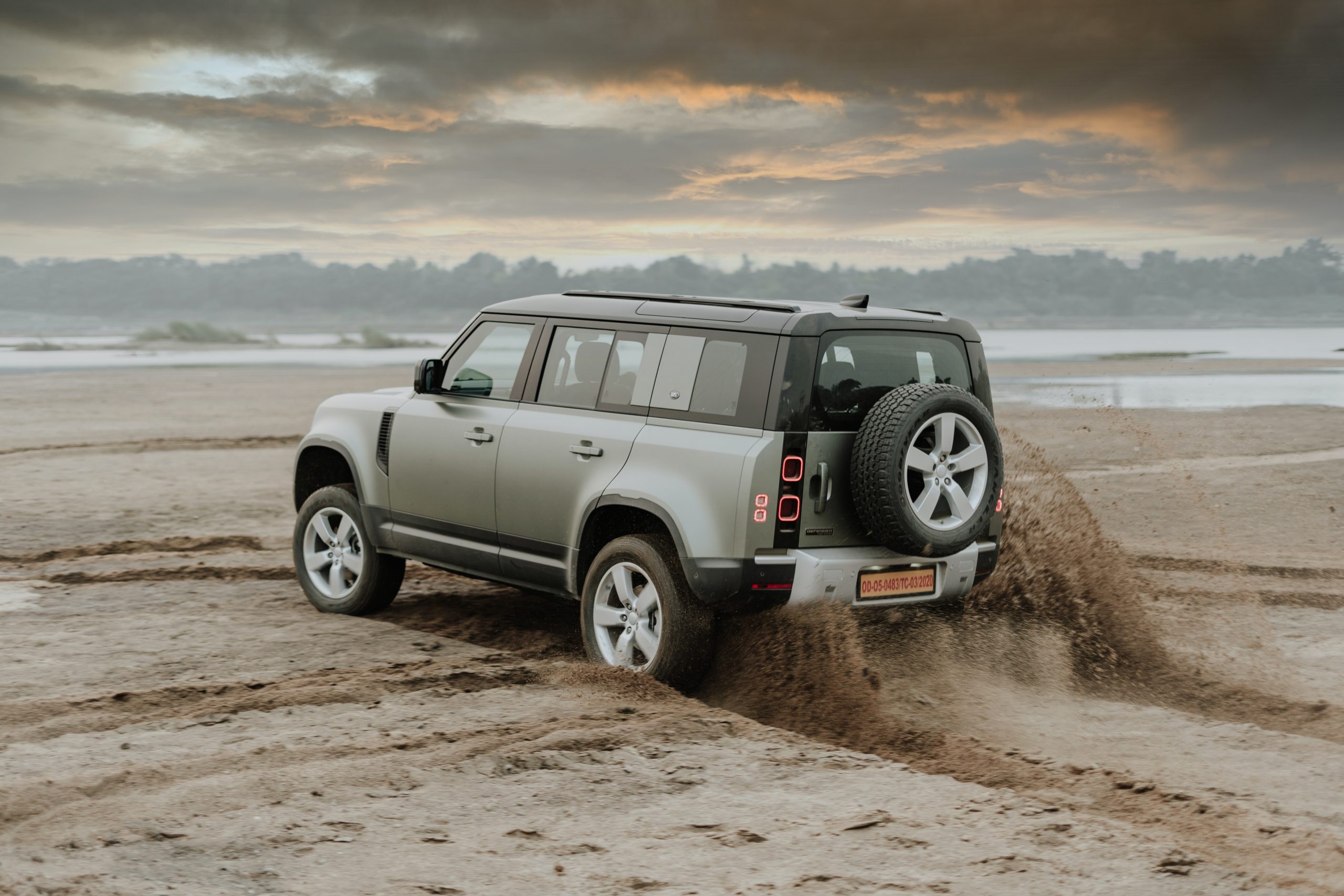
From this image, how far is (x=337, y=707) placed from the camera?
5.96 meters

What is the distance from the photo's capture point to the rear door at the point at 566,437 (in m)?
6.33

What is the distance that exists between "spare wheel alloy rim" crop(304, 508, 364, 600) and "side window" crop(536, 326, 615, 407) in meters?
1.94

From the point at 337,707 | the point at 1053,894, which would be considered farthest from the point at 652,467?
the point at 1053,894

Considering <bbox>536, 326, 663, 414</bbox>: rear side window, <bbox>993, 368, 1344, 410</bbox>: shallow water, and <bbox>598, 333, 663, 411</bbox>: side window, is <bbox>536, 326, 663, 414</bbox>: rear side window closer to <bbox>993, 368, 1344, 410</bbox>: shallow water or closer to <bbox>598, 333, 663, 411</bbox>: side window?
<bbox>598, 333, 663, 411</bbox>: side window

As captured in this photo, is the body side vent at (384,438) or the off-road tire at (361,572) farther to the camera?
the off-road tire at (361,572)

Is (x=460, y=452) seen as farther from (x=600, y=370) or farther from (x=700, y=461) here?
(x=700, y=461)

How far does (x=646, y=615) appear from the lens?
6.18 meters

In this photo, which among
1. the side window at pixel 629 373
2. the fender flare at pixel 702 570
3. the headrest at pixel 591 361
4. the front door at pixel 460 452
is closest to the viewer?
the fender flare at pixel 702 570

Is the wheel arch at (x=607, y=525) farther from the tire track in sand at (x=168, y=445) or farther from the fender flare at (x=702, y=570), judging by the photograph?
the tire track in sand at (x=168, y=445)

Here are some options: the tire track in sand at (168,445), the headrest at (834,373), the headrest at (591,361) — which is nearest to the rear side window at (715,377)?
the headrest at (834,373)

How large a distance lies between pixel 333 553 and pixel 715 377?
3396mm

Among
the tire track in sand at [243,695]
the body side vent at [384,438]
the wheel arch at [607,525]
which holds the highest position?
the body side vent at [384,438]

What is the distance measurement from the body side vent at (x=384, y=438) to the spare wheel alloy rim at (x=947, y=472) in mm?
3299

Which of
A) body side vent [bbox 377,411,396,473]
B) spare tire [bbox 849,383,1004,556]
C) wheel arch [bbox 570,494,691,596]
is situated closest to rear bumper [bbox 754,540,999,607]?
spare tire [bbox 849,383,1004,556]
